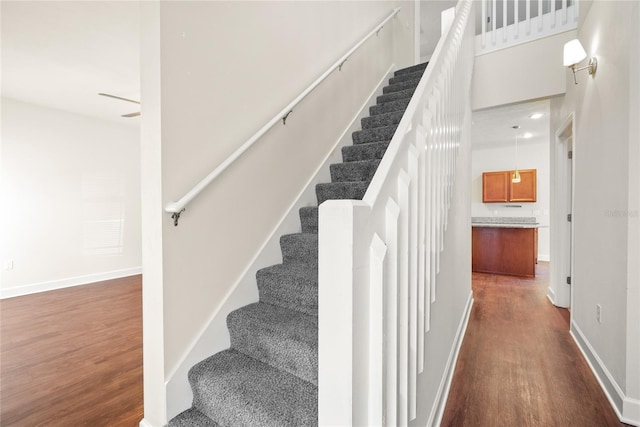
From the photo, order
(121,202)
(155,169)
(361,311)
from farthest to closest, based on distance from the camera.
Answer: (121,202) < (155,169) < (361,311)

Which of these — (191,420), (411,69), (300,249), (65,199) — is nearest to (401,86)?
(411,69)

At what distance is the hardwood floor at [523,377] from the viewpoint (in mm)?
1796

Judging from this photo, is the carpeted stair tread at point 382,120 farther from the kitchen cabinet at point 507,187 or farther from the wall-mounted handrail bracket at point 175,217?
the kitchen cabinet at point 507,187

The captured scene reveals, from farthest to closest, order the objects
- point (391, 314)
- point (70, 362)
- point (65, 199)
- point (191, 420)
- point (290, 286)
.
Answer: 1. point (65, 199)
2. point (70, 362)
3. point (290, 286)
4. point (191, 420)
5. point (391, 314)

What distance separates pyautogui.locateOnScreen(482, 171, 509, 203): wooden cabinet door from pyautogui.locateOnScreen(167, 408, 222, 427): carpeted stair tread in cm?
744

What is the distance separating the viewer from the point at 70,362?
7.64ft

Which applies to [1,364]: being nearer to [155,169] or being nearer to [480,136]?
[155,169]

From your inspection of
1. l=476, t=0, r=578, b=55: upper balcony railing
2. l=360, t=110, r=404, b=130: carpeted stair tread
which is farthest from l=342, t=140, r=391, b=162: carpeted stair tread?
l=476, t=0, r=578, b=55: upper balcony railing

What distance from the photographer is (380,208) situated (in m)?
0.86

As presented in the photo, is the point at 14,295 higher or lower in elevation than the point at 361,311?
lower

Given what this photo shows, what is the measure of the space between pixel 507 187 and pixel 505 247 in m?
2.09

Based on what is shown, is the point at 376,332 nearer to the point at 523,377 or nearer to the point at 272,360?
the point at 272,360

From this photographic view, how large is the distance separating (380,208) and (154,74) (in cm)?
129

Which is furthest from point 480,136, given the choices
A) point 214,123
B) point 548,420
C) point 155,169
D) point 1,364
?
point 1,364
